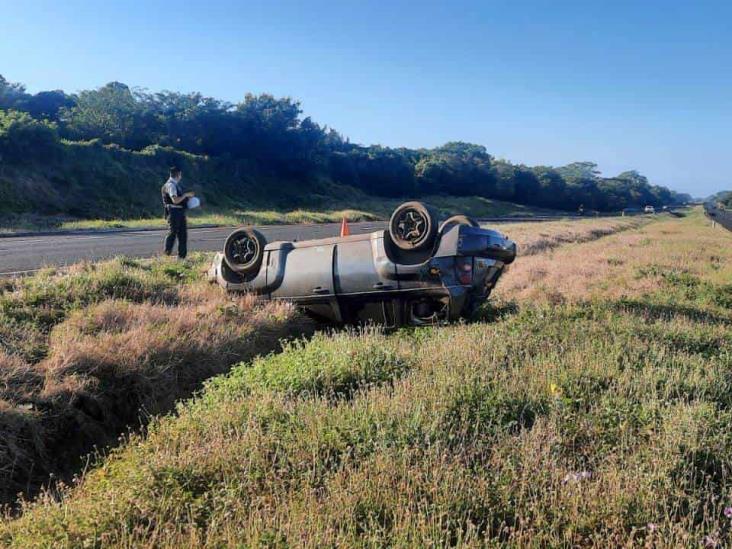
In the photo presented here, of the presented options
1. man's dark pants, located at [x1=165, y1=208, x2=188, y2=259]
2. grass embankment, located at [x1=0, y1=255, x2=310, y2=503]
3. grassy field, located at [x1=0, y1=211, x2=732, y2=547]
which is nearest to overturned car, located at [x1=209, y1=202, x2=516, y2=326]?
grass embankment, located at [x1=0, y1=255, x2=310, y2=503]

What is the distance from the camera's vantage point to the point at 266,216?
3189cm

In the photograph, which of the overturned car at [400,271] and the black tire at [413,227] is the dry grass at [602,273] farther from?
the black tire at [413,227]

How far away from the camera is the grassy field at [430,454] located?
2975 mm

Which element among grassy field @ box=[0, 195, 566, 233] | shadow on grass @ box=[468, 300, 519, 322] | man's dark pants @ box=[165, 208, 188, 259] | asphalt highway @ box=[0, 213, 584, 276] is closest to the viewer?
shadow on grass @ box=[468, 300, 519, 322]

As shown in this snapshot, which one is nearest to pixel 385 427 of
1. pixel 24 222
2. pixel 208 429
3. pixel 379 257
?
pixel 208 429

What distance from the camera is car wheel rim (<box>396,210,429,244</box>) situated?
7.41 meters

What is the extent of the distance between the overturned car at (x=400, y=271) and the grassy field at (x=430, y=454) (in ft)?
3.55

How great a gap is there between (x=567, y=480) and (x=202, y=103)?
5751cm

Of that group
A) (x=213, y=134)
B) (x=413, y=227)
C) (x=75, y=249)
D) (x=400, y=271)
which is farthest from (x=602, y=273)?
(x=213, y=134)

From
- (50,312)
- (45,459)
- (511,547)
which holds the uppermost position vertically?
(50,312)

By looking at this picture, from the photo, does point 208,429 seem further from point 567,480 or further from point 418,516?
point 567,480

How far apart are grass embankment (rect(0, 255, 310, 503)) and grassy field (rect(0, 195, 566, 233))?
3469 millimetres

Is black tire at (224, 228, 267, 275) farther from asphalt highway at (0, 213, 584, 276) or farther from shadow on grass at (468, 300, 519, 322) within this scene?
asphalt highway at (0, 213, 584, 276)

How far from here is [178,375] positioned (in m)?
6.11
